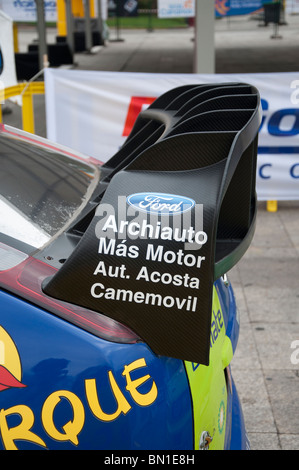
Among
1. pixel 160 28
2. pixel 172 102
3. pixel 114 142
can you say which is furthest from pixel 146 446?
pixel 160 28

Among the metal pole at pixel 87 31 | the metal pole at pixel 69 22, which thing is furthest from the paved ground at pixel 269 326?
the metal pole at pixel 87 31

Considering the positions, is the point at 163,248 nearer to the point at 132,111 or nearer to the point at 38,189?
the point at 38,189

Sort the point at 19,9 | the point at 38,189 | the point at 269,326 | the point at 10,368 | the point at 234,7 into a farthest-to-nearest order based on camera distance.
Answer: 1. the point at 234,7
2. the point at 19,9
3. the point at 269,326
4. the point at 38,189
5. the point at 10,368

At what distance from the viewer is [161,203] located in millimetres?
1803

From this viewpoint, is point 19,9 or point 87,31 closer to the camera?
point 19,9

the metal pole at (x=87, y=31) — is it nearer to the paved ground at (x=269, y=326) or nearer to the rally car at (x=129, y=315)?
the paved ground at (x=269, y=326)

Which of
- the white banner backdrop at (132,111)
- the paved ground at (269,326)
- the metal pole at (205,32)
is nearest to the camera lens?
the paved ground at (269,326)

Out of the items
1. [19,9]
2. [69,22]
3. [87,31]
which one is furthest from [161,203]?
[87,31]

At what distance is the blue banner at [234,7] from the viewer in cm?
2686

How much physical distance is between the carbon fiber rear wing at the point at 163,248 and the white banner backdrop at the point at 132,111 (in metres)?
4.86

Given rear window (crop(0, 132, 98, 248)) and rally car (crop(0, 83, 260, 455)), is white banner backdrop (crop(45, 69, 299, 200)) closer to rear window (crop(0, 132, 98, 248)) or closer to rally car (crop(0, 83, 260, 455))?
rear window (crop(0, 132, 98, 248))

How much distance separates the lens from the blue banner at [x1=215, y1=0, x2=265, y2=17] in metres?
26.9

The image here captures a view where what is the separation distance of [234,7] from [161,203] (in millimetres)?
27368

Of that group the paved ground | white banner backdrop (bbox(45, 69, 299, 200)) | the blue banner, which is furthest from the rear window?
the blue banner
